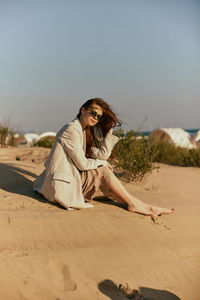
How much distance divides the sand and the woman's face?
1.07 m

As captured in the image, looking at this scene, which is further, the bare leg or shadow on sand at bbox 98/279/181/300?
the bare leg

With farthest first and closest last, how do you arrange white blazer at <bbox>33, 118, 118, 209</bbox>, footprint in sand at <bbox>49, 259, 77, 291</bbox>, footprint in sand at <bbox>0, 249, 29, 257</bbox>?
1. white blazer at <bbox>33, 118, 118, 209</bbox>
2. footprint in sand at <bbox>0, 249, 29, 257</bbox>
3. footprint in sand at <bbox>49, 259, 77, 291</bbox>

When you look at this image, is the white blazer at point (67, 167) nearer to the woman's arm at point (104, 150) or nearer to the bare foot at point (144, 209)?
the woman's arm at point (104, 150)

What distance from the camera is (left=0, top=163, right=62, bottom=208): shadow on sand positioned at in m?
4.55

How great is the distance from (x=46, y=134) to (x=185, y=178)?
1331 cm

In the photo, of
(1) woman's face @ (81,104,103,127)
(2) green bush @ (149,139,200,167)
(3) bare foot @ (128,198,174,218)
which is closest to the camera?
(1) woman's face @ (81,104,103,127)

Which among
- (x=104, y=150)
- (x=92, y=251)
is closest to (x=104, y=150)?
(x=104, y=150)

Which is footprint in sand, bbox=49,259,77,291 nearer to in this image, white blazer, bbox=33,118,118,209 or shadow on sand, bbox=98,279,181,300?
shadow on sand, bbox=98,279,181,300

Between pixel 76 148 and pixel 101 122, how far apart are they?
70cm

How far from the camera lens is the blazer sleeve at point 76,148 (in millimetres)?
4039

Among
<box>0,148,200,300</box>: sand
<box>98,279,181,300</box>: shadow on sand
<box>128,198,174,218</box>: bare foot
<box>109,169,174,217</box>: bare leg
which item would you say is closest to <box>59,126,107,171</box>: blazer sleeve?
<box>109,169,174,217</box>: bare leg

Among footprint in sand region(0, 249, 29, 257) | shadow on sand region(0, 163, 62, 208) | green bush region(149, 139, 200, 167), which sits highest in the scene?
shadow on sand region(0, 163, 62, 208)

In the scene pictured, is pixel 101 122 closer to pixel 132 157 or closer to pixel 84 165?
pixel 84 165

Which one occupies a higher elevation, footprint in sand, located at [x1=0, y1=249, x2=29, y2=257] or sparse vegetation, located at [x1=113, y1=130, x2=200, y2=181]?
sparse vegetation, located at [x1=113, y1=130, x2=200, y2=181]
